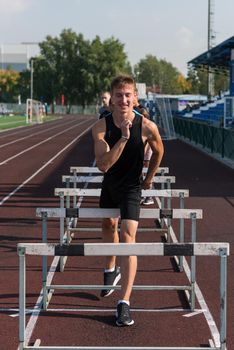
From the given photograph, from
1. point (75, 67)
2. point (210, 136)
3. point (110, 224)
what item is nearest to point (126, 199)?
point (110, 224)

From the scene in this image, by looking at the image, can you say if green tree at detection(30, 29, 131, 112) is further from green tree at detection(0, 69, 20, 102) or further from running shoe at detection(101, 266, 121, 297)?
running shoe at detection(101, 266, 121, 297)

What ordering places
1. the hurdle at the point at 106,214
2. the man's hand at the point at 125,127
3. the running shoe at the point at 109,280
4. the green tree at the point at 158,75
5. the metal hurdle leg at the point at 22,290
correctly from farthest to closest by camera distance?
the green tree at the point at 158,75
the running shoe at the point at 109,280
the hurdle at the point at 106,214
the man's hand at the point at 125,127
the metal hurdle leg at the point at 22,290

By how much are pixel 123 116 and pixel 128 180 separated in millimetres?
589

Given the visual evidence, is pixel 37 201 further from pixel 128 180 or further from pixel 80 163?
pixel 80 163

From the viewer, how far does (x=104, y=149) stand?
5254 mm

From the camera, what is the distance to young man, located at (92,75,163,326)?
17.1 ft

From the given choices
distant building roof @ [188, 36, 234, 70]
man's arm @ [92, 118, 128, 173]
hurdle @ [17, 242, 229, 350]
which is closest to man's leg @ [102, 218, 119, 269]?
man's arm @ [92, 118, 128, 173]

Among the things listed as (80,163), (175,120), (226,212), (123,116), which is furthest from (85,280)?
(175,120)

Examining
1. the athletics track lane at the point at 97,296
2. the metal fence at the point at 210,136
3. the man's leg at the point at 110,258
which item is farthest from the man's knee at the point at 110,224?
the metal fence at the point at 210,136

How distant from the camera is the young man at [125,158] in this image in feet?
17.1

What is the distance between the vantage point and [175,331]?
5.29 meters

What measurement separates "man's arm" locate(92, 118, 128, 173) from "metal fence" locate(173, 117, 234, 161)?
16.5m

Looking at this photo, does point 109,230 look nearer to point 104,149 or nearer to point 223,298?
point 104,149

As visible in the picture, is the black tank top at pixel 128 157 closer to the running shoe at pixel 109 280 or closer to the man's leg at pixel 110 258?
the man's leg at pixel 110 258
